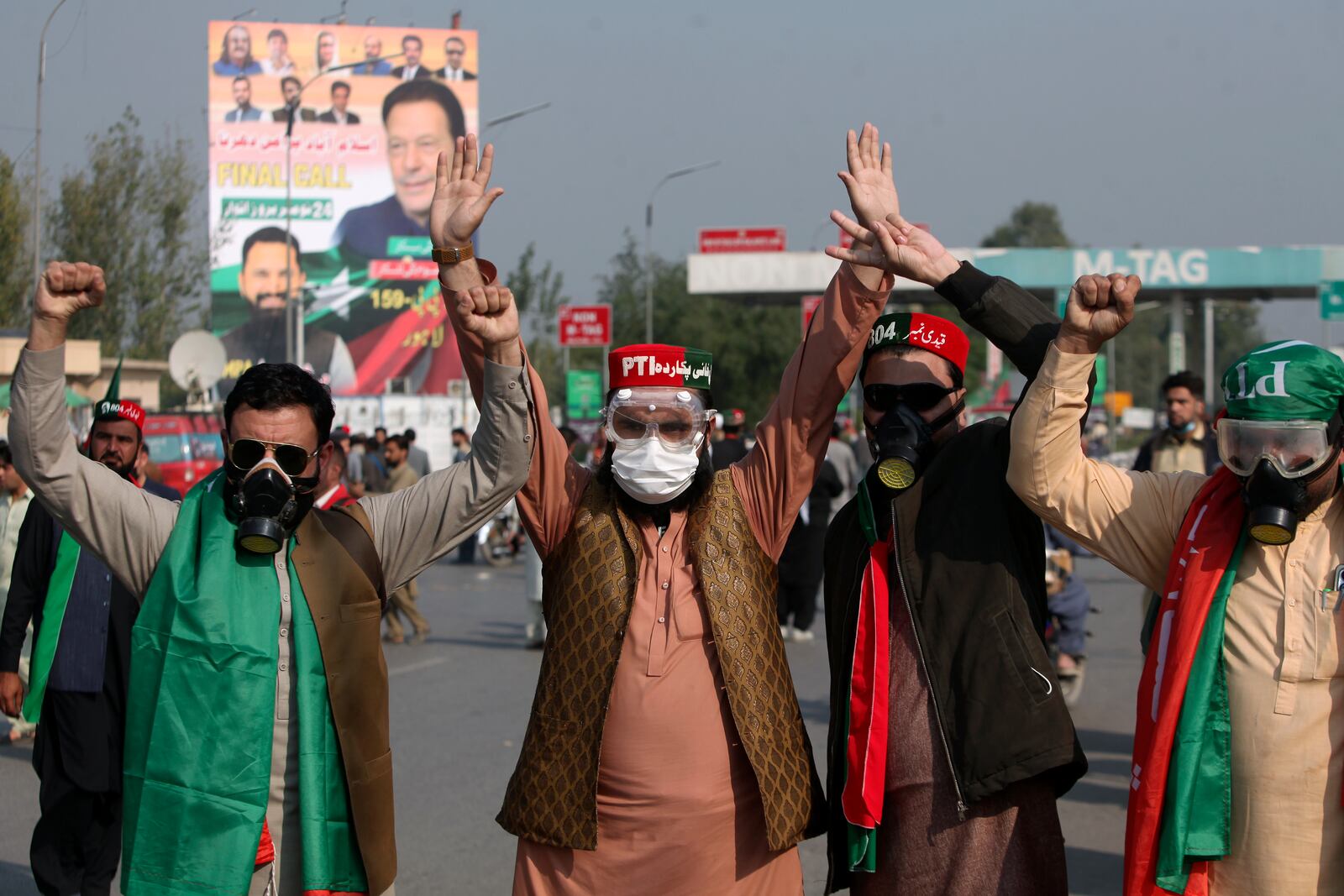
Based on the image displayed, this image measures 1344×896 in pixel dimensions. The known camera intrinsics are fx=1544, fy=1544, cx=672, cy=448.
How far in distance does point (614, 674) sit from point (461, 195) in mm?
1204

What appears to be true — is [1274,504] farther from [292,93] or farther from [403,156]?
[292,93]

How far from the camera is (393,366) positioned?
62156 millimetres

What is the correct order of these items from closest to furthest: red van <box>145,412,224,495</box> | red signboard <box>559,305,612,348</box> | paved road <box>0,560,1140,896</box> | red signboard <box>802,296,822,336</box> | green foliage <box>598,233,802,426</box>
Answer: paved road <box>0,560,1140,896</box>, red signboard <box>802,296,822,336</box>, red van <box>145,412,224,495</box>, red signboard <box>559,305,612,348</box>, green foliage <box>598,233,802,426</box>

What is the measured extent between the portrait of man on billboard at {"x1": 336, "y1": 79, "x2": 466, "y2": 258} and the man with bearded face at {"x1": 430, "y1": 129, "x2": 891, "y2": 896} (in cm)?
5924

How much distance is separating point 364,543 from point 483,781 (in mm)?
4768

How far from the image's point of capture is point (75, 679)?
19.7 ft

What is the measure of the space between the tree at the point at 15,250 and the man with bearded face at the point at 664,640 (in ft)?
51.7

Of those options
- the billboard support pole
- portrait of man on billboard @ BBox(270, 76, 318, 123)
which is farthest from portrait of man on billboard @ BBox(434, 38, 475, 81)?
the billboard support pole

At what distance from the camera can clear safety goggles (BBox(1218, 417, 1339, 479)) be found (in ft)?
10.6

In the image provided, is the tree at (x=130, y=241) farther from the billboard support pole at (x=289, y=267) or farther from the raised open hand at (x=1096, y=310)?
the raised open hand at (x=1096, y=310)

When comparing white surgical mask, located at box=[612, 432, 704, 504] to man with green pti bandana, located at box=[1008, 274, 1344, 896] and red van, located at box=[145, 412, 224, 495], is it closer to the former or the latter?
man with green pti bandana, located at box=[1008, 274, 1344, 896]

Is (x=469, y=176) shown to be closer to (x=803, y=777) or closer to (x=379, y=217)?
(x=803, y=777)

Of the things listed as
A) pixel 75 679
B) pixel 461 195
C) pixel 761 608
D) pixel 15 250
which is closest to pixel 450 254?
pixel 461 195

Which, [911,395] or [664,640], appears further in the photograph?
[911,395]
